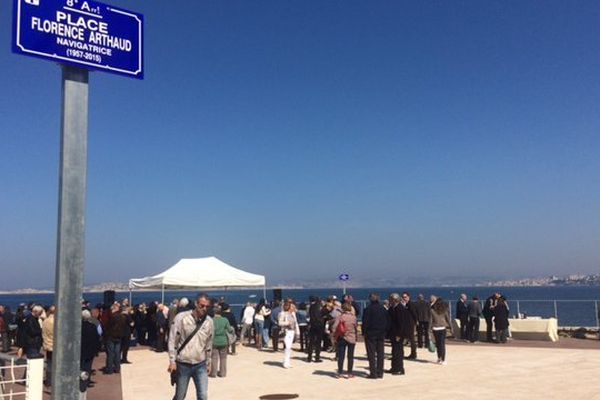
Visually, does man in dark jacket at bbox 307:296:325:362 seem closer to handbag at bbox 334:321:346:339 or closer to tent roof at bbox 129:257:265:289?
handbag at bbox 334:321:346:339

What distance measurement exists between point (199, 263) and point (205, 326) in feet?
42.5

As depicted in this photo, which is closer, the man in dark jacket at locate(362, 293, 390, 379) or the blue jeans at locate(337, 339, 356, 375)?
the man in dark jacket at locate(362, 293, 390, 379)

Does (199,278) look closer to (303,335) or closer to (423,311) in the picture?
(303,335)

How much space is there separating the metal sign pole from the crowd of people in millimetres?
2976

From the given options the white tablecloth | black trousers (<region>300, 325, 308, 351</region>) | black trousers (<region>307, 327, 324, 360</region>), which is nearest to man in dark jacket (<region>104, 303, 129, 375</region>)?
black trousers (<region>307, 327, 324, 360</region>)

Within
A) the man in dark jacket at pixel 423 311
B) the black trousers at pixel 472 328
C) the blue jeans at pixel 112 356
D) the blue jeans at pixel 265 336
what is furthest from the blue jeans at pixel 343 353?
the black trousers at pixel 472 328

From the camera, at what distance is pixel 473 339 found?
60.0ft

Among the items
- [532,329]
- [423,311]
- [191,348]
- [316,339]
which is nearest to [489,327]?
[532,329]

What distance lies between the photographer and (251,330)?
808 inches

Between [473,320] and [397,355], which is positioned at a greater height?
[473,320]

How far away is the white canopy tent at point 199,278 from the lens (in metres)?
19.2

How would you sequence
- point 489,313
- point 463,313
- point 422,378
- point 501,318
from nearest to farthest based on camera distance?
1. point 422,378
2. point 501,318
3. point 489,313
4. point 463,313

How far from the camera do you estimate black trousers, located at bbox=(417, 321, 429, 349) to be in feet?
51.8

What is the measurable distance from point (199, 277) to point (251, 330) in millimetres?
2782
